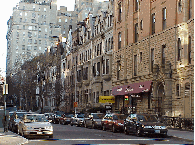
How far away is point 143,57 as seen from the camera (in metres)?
44.8

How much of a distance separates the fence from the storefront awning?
219 inches

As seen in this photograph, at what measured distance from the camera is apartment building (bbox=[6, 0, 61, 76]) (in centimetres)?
14350

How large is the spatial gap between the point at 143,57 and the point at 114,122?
13910mm

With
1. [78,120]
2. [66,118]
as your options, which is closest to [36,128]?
[78,120]

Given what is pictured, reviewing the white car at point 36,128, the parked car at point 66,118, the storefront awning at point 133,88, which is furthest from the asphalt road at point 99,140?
the parked car at point 66,118

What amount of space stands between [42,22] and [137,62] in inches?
4148

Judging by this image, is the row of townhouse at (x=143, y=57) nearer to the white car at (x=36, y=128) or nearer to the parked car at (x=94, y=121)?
the parked car at (x=94, y=121)

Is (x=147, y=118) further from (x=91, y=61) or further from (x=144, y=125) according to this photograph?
(x=91, y=61)

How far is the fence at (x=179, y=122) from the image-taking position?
1272 inches

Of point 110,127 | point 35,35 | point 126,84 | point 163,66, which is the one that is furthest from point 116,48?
point 35,35

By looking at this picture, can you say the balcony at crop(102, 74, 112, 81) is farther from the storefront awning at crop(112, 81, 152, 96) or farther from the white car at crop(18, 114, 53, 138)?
the white car at crop(18, 114, 53, 138)

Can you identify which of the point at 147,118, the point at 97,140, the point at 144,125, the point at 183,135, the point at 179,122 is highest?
the point at 147,118

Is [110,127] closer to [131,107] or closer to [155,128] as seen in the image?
[155,128]

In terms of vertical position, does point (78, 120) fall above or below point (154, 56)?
below
